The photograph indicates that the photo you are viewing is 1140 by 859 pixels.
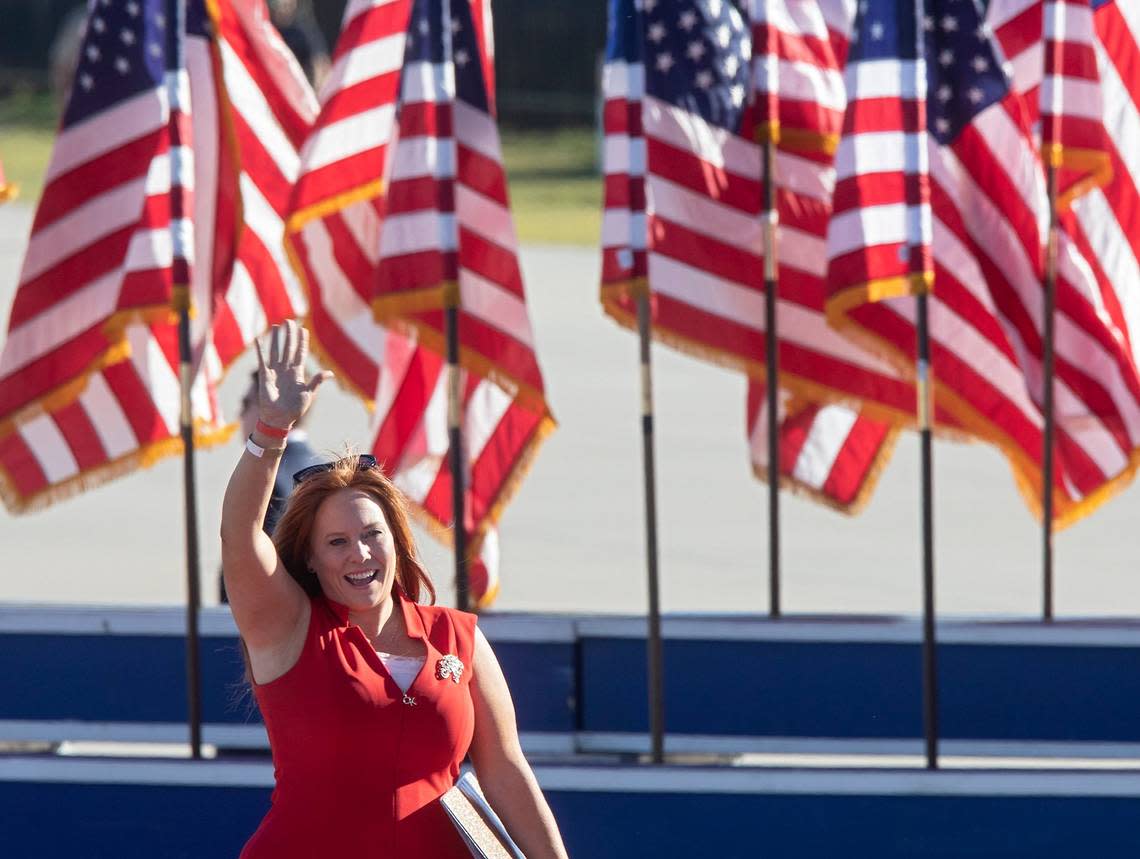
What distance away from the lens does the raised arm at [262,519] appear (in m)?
3.56

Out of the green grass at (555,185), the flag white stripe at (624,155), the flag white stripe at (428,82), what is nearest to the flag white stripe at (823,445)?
the flag white stripe at (624,155)

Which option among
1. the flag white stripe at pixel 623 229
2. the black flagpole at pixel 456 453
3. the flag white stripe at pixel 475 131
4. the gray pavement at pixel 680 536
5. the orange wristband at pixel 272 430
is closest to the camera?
the orange wristband at pixel 272 430

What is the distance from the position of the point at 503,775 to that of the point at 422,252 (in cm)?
280

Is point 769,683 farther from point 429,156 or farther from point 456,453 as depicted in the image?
point 429,156

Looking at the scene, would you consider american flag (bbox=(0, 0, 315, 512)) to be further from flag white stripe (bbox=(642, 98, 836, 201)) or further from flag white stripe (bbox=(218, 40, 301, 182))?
flag white stripe (bbox=(642, 98, 836, 201))

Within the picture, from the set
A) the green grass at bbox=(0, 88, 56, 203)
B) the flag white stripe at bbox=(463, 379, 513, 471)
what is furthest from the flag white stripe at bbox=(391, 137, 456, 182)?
the green grass at bbox=(0, 88, 56, 203)

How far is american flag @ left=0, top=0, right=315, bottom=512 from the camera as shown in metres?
6.21

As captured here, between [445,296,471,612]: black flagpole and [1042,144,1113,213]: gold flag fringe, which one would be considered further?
[1042,144,1113,213]: gold flag fringe

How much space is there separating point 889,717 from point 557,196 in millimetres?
22988

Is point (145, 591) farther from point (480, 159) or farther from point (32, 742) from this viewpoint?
point (480, 159)

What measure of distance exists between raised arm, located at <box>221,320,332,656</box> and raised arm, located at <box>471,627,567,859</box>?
0.35 metres

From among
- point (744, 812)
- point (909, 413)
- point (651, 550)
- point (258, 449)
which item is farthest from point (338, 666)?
point (909, 413)

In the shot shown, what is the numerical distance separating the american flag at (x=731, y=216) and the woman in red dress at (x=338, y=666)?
8.07ft

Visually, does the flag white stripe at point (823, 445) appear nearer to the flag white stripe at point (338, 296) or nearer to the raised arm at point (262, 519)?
the flag white stripe at point (338, 296)
